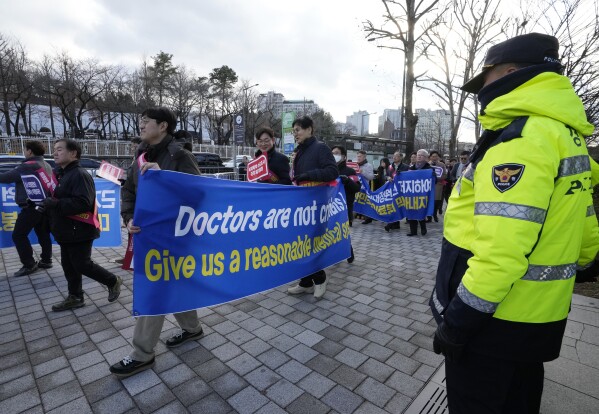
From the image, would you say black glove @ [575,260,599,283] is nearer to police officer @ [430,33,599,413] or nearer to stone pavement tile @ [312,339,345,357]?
police officer @ [430,33,599,413]

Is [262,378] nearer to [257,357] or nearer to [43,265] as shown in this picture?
[257,357]

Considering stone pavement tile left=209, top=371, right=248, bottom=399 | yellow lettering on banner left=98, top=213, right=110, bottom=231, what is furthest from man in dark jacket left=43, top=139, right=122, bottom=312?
stone pavement tile left=209, top=371, right=248, bottom=399

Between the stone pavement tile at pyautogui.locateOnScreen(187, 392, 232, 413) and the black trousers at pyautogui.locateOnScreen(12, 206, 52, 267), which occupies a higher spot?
the black trousers at pyautogui.locateOnScreen(12, 206, 52, 267)

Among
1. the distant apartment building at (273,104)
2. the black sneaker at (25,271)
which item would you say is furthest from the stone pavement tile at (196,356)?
the distant apartment building at (273,104)

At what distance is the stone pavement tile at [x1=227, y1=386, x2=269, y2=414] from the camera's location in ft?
7.82

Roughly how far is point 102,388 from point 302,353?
1.62m

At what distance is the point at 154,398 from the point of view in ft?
8.10

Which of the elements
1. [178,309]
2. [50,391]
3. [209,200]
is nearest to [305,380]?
[178,309]

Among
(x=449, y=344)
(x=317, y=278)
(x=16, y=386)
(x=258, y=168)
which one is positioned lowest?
(x=16, y=386)

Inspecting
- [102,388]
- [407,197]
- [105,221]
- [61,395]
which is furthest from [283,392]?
[407,197]

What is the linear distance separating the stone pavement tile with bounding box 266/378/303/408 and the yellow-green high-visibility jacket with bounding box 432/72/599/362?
1.54 metres

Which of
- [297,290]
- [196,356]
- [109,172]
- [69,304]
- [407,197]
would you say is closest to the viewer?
[196,356]

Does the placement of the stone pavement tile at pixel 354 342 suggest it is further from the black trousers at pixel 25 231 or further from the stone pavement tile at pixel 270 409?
the black trousers at pixel 25 231

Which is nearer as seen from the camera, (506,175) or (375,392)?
(506,175)
